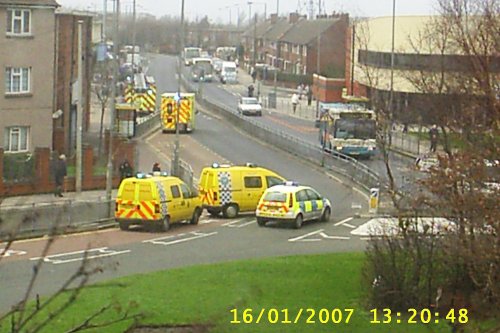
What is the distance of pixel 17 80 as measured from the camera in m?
38.2

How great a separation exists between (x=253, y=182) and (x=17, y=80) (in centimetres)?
A: 1095

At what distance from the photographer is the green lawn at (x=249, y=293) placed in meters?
13.4

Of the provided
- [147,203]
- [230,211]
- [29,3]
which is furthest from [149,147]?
[147,203]

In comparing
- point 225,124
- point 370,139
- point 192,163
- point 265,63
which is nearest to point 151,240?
point 192,163

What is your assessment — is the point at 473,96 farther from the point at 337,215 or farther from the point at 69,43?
the point at 69,43

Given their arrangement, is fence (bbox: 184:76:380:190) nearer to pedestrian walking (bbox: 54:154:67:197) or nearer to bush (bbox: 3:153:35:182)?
pedestrian walking (bbox: 54:154:67:197)

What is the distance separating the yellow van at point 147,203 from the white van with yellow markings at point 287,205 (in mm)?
2610

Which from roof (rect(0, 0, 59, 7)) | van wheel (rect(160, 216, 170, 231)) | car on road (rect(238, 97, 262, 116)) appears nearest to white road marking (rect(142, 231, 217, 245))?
van wheel (rect(160, 216, 170, 231))

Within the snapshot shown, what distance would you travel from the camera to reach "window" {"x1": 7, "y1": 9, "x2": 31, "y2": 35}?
123ft

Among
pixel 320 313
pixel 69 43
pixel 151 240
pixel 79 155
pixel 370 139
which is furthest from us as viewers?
pixel 370 139

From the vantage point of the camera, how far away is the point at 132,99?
59.7 m

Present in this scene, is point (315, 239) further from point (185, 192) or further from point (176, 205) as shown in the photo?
point (185, 192)

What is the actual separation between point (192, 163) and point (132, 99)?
49.7 ft

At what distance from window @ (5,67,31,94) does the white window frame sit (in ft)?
4.43
